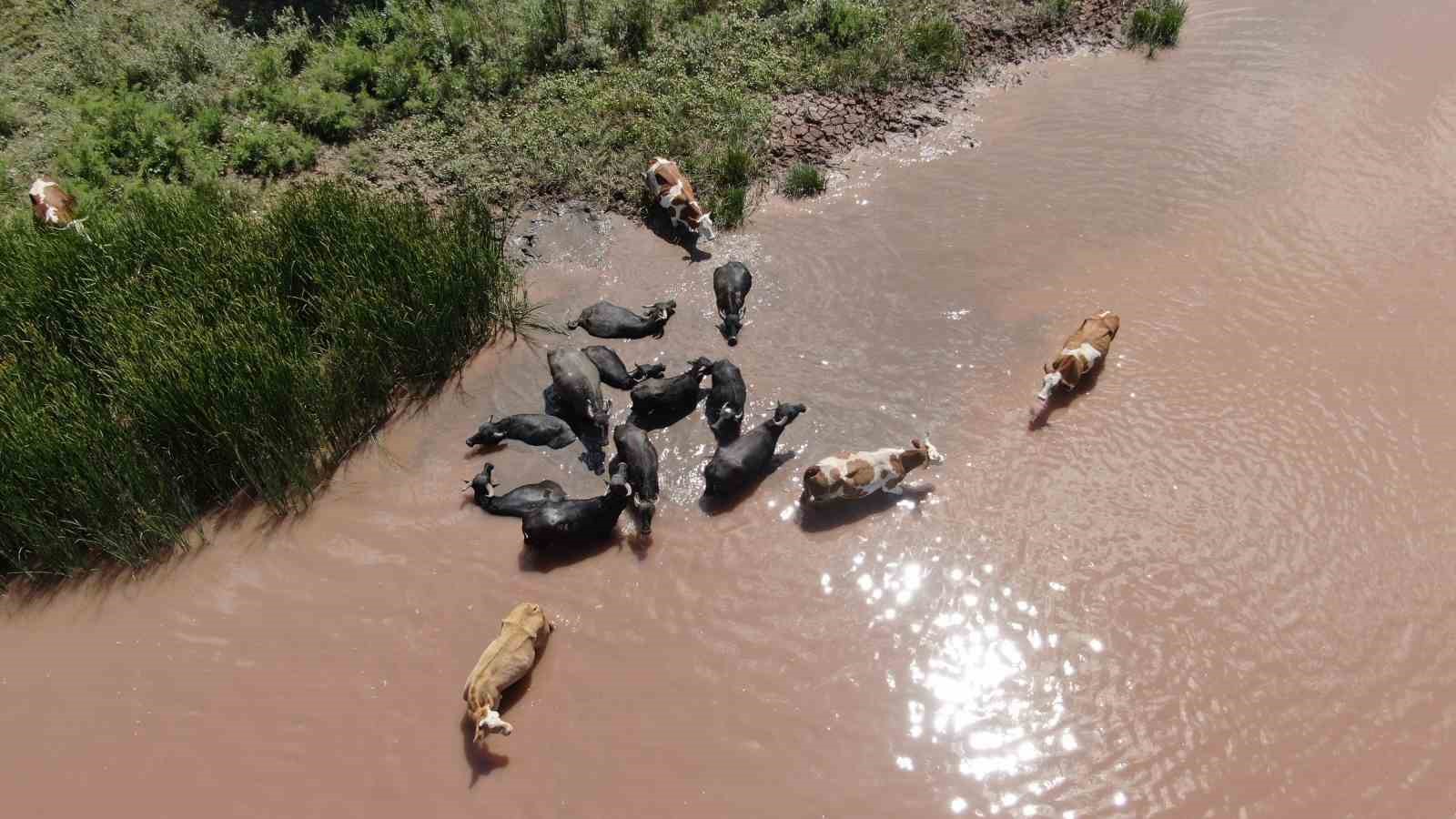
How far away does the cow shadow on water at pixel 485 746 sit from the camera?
4793 mm

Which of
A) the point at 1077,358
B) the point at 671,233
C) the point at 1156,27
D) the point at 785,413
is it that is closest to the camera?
the point at 785,413

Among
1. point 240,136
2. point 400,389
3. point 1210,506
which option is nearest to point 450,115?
point 240,136

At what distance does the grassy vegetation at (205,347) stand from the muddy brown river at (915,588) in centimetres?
36

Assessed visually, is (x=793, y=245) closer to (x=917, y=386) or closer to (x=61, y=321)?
(x=917, y=386)

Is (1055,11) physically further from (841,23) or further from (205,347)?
(205,347)

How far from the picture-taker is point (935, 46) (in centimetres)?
983

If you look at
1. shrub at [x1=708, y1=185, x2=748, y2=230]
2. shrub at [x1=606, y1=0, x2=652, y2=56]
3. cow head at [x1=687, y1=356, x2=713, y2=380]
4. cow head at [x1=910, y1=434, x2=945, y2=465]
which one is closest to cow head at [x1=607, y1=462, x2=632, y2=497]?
cow head at [x1=687, y1=356, x2=713, y2=380]

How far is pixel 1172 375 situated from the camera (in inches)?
262

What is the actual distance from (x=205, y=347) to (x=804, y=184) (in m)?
5.25

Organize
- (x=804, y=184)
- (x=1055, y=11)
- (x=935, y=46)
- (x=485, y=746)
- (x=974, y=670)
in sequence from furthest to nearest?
(x=1055, y=11)
(x=935, y=46)
(x=804, y=184)
(x=974, y=670)
(x=485, y=746)

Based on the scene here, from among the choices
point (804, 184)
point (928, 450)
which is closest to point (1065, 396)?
point (928, 450)

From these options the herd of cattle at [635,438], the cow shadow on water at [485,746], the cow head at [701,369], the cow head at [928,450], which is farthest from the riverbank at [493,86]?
the cow shadow on water at [485,746]

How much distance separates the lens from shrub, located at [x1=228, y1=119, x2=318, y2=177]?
8828 mm

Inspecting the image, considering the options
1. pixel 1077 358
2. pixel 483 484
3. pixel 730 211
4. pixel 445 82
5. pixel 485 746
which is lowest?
pixel 485 746
